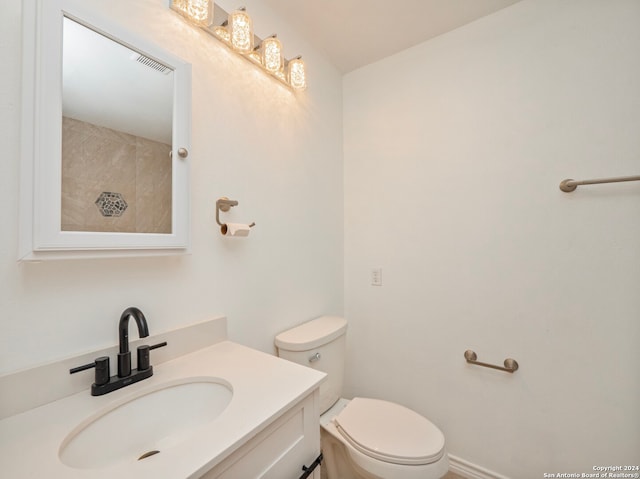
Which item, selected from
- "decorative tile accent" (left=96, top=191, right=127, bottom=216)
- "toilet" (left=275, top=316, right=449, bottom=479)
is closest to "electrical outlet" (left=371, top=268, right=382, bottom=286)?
"toilet" (left=275, top=316, right=449, bottom=479)

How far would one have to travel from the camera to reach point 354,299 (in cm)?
179

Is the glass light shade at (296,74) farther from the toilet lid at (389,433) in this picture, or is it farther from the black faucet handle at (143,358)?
the toilet lid at (389,433)

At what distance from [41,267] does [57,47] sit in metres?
0.54

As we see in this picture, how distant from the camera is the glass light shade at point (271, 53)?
3.88 ft

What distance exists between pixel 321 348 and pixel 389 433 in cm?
44

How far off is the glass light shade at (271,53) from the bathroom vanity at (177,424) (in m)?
1.18

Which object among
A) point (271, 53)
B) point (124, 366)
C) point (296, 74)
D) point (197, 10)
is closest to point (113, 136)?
point (197, 10)

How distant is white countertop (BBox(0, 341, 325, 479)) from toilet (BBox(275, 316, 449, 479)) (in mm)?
385

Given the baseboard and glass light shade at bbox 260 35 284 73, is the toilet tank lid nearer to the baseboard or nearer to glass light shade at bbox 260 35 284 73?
the baseboard

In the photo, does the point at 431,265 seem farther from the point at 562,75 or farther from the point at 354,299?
the point at 562,75

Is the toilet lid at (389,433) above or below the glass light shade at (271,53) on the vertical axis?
below

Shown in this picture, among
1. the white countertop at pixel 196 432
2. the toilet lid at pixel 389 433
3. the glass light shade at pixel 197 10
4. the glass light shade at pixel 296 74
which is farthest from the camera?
the glass light shade at pixel 296 74

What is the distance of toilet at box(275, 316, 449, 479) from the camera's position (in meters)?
1.00

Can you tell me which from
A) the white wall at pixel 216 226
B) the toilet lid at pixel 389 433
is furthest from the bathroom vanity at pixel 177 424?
the toilet lid at pixel 389 433
